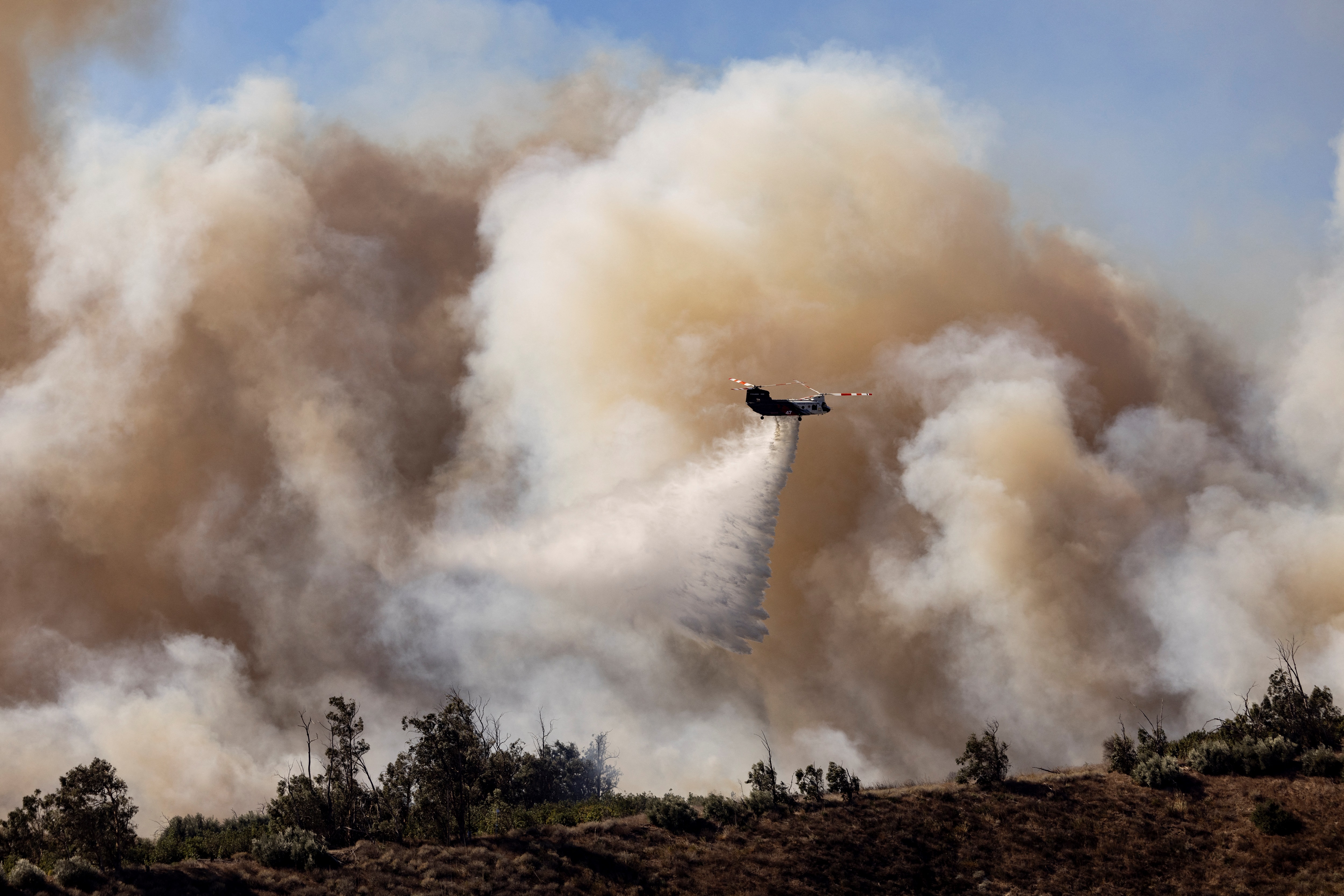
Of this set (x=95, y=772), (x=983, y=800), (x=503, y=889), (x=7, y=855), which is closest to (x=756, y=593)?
(x=983, y=800)

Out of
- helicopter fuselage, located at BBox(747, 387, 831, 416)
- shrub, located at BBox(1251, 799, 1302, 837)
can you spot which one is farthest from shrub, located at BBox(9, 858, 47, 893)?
shrub, located at BBox(1251, 799, 1302, 837)

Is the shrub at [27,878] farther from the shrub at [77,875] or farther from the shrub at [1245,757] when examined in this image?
the shrub at [1245,757]

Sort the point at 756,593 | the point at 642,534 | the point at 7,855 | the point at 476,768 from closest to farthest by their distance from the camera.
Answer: the point at 7,855 → the point at 476,768 → the point at 756,593 → the point at 642,534

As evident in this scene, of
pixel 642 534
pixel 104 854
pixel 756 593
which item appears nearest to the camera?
pixel 104 854

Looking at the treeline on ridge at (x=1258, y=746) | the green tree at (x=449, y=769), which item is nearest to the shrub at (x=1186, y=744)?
the treeline on ridge at (x=1258, y=746)

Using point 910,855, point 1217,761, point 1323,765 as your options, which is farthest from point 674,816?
point 1323,765

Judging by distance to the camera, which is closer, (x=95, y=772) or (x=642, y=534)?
(x=95, y=772)

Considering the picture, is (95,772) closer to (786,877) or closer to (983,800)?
(786,877)

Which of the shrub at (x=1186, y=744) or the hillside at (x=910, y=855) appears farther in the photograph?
the shrub at (x=1186, y=744)
